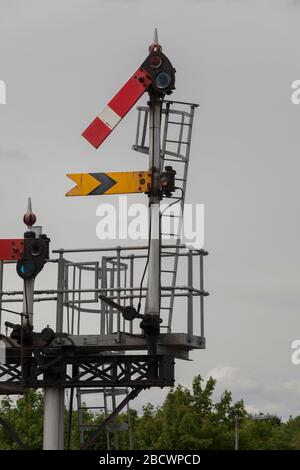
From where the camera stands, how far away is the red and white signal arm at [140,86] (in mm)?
20125

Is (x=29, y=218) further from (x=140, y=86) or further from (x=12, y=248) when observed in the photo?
(x=140, y=86)

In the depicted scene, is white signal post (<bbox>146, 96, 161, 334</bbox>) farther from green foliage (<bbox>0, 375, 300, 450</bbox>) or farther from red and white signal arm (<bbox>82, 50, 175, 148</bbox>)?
green foliage (<bbox>0, 375, 300, 450</bbox>)

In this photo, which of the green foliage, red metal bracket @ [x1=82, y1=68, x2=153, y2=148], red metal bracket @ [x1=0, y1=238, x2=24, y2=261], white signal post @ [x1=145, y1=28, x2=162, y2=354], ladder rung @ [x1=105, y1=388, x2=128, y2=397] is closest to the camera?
white signal post @ [x1=145, y1=28, x2=162, y2=354]

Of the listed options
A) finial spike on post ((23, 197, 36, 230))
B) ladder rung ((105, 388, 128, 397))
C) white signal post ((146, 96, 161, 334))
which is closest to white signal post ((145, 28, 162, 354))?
white signal post ((146, 96, 161, 334))

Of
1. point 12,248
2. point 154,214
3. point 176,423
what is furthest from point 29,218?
point 176,423

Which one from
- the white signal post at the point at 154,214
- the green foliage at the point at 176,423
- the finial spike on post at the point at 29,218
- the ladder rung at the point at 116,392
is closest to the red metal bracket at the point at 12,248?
the finial spike on post at the point at 29,218

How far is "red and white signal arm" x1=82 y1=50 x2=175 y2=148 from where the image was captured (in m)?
20.1

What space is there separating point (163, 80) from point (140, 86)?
46cm

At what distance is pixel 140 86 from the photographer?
66.3ft

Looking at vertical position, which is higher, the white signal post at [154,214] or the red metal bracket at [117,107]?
the red metal bracket at [117,107]

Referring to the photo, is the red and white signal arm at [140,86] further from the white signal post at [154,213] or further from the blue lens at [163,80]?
the white signal post at [154,213]

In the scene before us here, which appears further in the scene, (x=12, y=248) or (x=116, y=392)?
(x=116, y=392)
